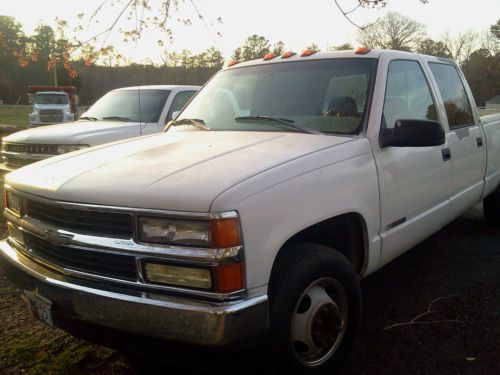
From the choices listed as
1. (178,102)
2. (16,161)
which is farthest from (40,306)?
(178,102)

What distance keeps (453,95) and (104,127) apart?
4.61 meters

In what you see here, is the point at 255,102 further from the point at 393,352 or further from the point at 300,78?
the point at 393,352

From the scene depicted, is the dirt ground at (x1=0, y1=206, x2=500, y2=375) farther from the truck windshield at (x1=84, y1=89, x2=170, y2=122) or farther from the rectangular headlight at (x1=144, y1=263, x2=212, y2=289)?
the truck windshield at (x1=84, y1=89, x2=170, y2=122)

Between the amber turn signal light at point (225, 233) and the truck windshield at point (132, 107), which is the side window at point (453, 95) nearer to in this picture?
the amber turn signal light at point (225, 233)

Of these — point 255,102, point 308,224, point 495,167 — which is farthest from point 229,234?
point 495,167

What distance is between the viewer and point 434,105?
158 inches

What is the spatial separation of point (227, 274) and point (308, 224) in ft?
1.88

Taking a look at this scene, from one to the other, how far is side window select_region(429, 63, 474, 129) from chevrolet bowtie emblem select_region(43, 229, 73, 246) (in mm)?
3201

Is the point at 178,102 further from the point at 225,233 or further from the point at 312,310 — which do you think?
the point at 225,233

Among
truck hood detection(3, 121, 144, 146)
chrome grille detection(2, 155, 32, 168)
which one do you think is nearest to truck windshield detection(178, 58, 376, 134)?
truck hood detection(3, 121, 144, 146)

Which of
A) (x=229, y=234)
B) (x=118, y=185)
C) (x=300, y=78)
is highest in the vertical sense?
(x=300, y=78)

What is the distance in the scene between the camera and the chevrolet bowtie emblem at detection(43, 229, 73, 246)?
7.82 ft

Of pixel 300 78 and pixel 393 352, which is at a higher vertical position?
pixel 300 78

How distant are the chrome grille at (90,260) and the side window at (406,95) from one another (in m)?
1.92
